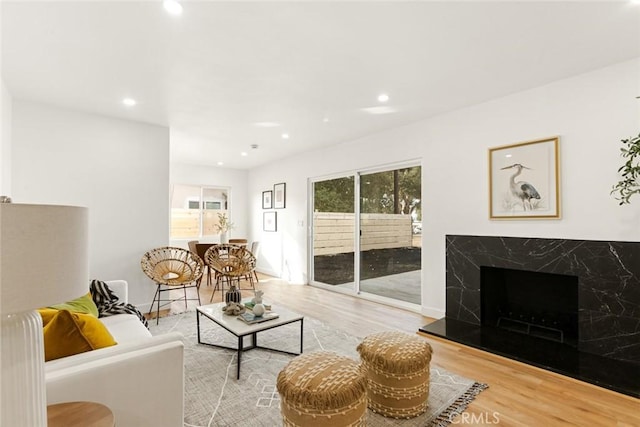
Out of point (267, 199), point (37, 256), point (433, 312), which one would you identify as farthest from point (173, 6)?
point (267, 199)

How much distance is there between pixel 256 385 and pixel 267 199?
505cm

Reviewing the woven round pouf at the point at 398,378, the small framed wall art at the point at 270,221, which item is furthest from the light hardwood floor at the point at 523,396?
the small framed wall art at the point at 270,221

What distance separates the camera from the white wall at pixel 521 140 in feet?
8.64

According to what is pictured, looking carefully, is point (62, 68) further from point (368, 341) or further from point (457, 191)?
point (457, 191)

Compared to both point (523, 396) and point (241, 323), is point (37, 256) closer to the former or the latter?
point (241, 323)

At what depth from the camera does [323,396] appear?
1.57 metres

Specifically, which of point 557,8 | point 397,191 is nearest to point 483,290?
point 397,191

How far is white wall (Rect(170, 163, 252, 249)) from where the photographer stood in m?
6.94

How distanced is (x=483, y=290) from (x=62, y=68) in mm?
4565

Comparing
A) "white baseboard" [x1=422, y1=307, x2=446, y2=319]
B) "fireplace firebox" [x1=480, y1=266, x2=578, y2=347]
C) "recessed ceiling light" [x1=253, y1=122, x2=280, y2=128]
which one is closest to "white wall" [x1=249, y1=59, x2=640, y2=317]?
"white baseboard" [x1=422, y1=307, x2=446, y2=319]

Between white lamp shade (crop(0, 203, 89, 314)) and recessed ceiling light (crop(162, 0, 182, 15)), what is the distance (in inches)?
63.6

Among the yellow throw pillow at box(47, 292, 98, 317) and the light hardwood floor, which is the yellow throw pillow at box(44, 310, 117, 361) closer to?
the yellow throw pillow at box(47, 292, 98, 317)

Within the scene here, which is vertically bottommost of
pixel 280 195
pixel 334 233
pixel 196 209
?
pixel 334 233

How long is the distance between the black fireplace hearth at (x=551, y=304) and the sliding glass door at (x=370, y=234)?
0.79 meters
